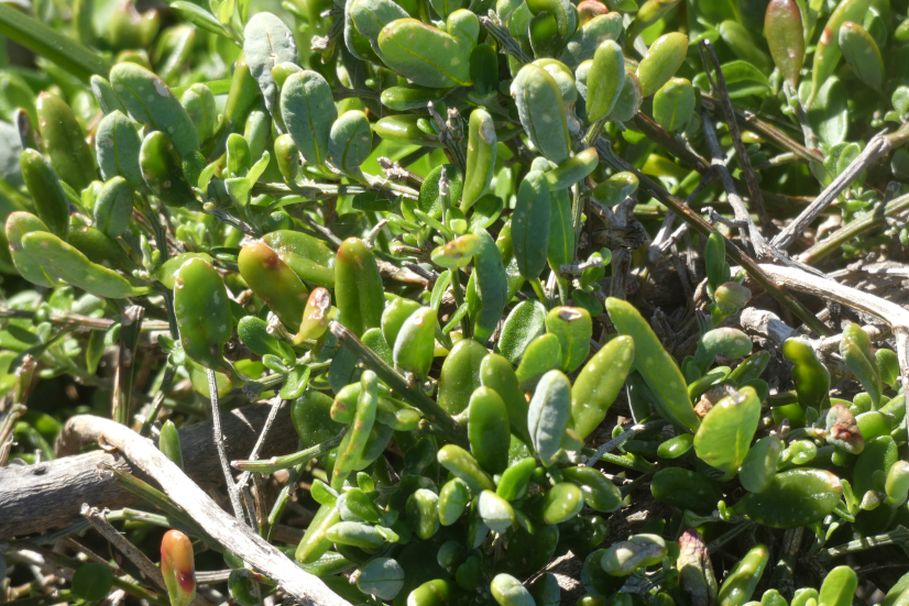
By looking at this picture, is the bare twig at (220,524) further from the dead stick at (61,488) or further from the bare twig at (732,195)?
the bare twig at (732,195)

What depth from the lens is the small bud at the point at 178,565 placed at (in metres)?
0.98

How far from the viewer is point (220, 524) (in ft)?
3.18

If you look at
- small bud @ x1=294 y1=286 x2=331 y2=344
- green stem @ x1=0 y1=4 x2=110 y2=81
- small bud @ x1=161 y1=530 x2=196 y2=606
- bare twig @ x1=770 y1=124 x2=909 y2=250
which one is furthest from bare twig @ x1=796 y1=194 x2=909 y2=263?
green stem @ x1=0 y1=4 x2=110 y2=81

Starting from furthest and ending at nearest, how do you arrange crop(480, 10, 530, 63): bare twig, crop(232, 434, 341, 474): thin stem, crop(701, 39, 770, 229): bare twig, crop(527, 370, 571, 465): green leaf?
crop(701, 39, 770, 229): bare twig < crop(480, 10, 530, 63): bare twig < crop(232, 434, 341, 474): thin stem < crop(527, 370, 571, 465): green leaf

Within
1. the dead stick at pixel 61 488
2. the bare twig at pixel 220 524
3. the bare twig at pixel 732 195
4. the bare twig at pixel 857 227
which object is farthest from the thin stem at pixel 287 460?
the bare twig at pixel 857 227

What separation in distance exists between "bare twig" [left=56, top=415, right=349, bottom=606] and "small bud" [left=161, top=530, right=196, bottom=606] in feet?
0.09

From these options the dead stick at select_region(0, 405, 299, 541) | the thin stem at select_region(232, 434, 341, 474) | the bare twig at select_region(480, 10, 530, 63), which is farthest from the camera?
the dead stick at select_region(0, 405, 299, 541)

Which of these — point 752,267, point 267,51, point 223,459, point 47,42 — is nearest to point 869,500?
point 752,267

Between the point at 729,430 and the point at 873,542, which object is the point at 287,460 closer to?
the point at 729,430

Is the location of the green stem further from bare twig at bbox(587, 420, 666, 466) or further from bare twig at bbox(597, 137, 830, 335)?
bare twig at bbox(587, 420, 666, 466)

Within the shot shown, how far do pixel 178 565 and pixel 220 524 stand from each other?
0.20ft

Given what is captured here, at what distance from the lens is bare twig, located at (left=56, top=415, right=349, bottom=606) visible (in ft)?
2.93

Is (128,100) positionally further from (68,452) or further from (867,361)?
(867,361)

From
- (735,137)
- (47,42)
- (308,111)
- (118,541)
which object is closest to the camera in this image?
(308,111)
